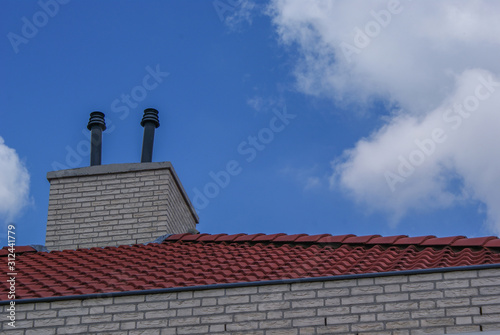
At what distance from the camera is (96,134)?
1405 cm

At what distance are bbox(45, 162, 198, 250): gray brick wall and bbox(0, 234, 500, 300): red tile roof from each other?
3.42 ft

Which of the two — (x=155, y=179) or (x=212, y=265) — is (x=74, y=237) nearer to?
(x=155, y=179)

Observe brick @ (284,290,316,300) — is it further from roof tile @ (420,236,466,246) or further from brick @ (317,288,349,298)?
roof tile @ (420,236,466,246)

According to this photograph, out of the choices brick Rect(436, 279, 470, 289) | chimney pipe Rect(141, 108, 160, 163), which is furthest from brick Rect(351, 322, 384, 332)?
chimney pipe Rect(141, 108, 160, 163)

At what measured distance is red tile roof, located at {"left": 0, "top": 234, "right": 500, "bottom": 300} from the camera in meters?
8.70

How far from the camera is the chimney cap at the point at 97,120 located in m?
14.1

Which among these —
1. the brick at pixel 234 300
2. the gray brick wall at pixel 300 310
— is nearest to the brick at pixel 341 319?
the gray brick wall at pixel 300 310

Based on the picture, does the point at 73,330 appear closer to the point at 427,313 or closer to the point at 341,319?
the point at 341,319

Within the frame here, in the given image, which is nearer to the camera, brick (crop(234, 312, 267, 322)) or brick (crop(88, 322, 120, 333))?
brick (crop(234, 312, 267, 322))

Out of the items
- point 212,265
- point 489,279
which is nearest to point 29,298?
point 212,265

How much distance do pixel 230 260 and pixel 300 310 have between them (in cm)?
196

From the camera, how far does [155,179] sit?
1269cm

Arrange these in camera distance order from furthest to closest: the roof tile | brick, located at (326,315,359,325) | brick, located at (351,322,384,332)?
the roof tile < brick, located at (326,315,359,325) < brick, located at (351,322,384,332)

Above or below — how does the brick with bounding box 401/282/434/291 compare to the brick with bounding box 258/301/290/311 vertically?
above
